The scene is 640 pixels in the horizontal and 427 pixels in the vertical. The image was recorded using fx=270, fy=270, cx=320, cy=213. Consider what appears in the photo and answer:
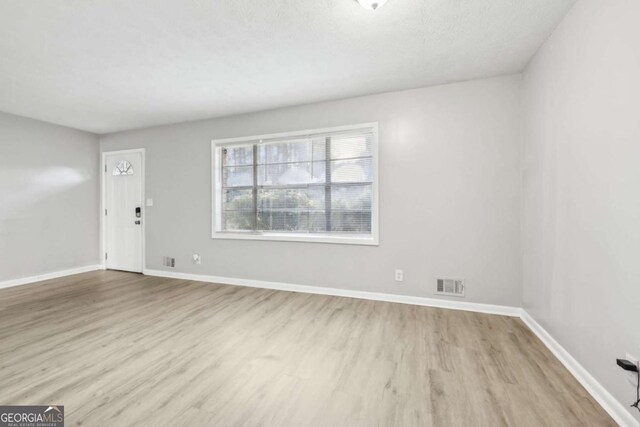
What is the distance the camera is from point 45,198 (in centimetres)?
446

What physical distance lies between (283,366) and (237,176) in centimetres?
300

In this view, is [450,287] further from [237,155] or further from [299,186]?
[237,155]

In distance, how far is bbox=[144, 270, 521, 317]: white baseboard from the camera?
9.82 ft

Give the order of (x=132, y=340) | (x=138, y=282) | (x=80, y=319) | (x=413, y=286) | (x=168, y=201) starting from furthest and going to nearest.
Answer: (x=168, y=201), (x=138, y=282), (x=413, y=286), (x=80, y=319), (x=132, y=340)

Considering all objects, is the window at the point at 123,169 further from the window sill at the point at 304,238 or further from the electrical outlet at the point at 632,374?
the electrical outlet at the point at 632,374

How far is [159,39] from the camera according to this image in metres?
2.26

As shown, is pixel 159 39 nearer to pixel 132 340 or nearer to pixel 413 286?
pixel 132 340

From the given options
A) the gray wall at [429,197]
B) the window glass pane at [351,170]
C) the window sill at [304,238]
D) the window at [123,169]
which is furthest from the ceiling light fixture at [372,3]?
the window at [123,169]

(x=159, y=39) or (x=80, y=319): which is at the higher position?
(x=159, y=39)

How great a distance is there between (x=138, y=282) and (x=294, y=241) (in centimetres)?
266

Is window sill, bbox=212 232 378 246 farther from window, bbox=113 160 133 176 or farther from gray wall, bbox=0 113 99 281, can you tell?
gray wall, bbox=0 113 99 281

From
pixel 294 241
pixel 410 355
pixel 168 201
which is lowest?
pixel 410 355

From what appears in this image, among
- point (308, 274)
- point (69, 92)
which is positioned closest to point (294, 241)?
point (308, 274)

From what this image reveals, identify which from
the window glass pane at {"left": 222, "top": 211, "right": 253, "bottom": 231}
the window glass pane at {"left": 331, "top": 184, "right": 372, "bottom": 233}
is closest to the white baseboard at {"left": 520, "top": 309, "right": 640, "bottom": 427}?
the window glass pane at {"left": 331, "top": 184, "right": 372, "bottom": 233}
